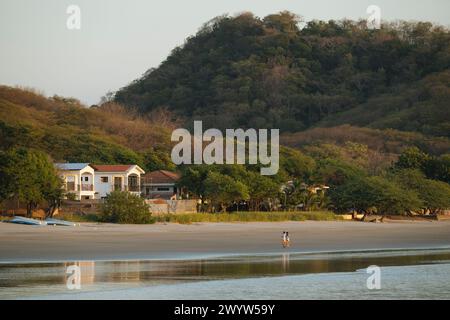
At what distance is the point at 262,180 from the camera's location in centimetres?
5338

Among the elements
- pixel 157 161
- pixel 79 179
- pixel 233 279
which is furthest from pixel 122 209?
pixel 157 161

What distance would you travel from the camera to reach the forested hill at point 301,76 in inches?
4897

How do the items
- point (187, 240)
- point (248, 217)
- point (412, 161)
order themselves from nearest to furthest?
point (187, 240), point (248, 217), point (412, 161)

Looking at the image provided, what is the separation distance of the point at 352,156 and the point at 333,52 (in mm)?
64620

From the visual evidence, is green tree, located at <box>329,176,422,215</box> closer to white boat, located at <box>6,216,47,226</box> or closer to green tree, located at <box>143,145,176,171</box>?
green tree, located at <box>143,145,176,171</box>

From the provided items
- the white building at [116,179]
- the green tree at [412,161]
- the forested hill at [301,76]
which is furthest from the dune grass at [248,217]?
the forested hill at [301,76]

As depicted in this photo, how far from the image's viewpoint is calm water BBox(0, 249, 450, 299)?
20.7 m

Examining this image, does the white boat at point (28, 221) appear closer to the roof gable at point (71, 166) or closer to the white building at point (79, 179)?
the white building at point (79, 179)

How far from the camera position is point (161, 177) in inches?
2228

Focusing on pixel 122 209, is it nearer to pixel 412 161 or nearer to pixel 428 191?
pixel 428 191

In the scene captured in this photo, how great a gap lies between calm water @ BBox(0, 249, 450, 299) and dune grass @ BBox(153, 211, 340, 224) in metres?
14.6

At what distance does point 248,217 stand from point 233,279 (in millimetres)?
25301

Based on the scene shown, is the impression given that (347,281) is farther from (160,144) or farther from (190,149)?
(160,144)

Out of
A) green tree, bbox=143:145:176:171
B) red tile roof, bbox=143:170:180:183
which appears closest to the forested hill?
green tree, bbox=143:145:176:171
